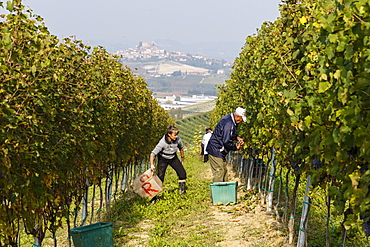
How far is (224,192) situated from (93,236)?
3.79 meters

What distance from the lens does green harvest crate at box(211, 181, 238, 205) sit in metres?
9.51

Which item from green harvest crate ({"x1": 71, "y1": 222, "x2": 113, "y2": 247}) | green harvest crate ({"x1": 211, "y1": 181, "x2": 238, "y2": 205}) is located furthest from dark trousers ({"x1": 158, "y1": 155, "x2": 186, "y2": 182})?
green harvest crate ({"x1": 71, "y1": 222, "x2": 113, "y2": 247})

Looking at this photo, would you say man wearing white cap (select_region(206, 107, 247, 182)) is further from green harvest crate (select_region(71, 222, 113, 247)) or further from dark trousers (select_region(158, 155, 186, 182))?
green harvest crate (select_region(71, 222, 113, 247))

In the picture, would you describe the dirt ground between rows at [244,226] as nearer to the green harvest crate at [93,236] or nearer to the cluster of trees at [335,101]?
the green harvest crate at [93,236]

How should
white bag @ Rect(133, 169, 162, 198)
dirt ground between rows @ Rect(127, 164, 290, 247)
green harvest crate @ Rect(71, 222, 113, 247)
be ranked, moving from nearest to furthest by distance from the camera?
green harvest crate @ Rect(71, 222, 113, 247)
dirt ground between rows @ Rect(127, 164, 290, 247)
white bag @ Rect(133, 169, 162, 198)

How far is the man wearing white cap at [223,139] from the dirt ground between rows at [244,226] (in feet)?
2.67

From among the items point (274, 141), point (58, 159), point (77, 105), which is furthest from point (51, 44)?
point (274, 141)

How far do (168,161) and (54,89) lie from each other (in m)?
5.51

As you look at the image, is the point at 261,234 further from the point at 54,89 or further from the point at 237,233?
the point at 54,89

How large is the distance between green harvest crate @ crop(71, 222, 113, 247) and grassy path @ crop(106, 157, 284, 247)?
1035mm

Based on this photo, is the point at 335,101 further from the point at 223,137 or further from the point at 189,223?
the point at 223,137

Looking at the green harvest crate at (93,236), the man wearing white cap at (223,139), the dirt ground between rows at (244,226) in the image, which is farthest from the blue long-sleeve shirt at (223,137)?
the green harvest crate at (93,236)

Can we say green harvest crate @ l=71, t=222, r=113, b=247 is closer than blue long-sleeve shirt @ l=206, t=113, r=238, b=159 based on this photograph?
Yes

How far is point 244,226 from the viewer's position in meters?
8.05
